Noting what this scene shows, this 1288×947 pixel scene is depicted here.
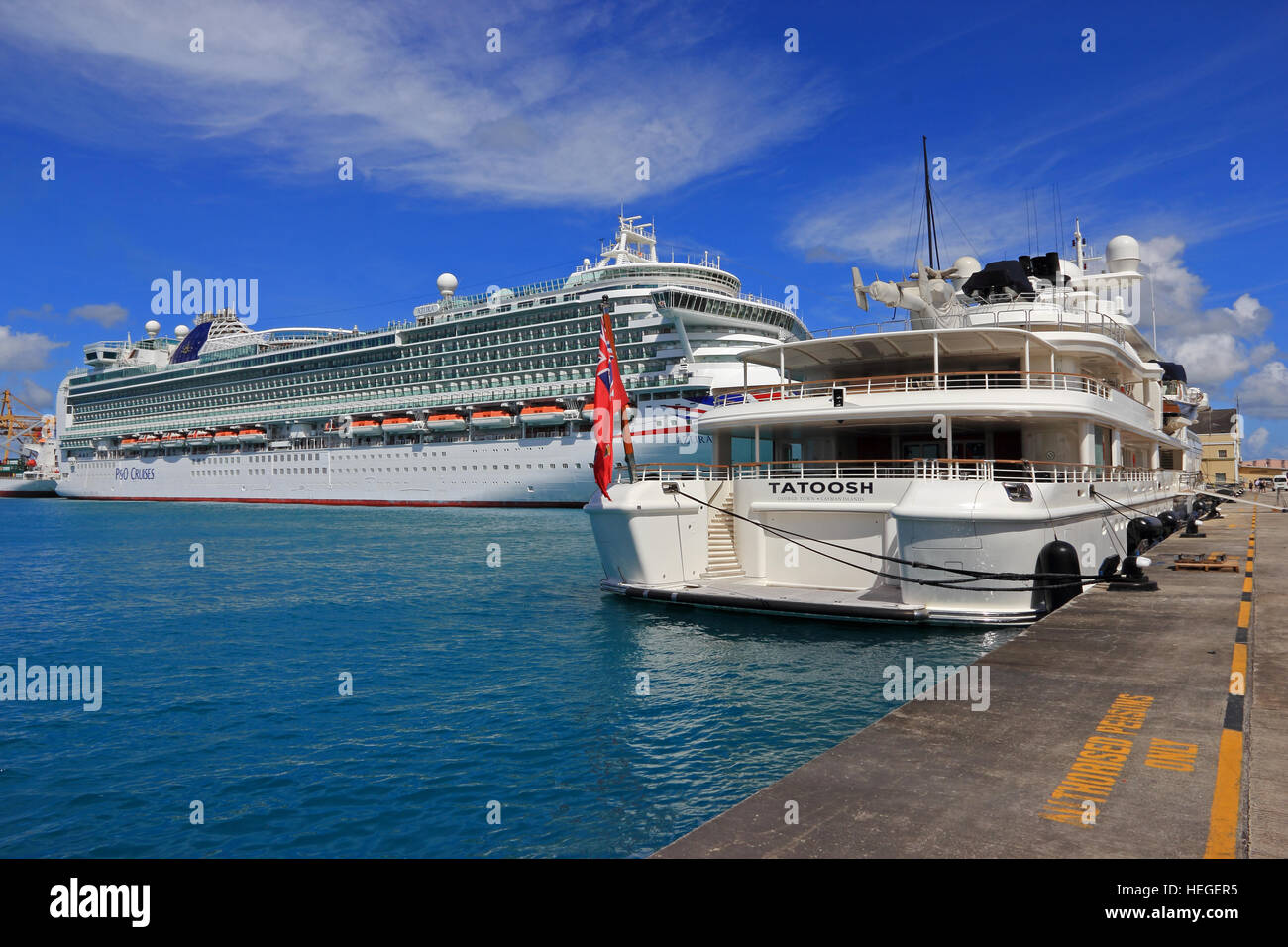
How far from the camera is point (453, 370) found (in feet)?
214

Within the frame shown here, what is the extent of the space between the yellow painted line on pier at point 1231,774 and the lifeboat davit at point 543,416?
4700 centimetres

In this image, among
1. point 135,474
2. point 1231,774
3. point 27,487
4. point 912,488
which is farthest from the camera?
point 27,487

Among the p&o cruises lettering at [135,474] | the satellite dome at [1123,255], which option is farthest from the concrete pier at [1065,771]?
the p&o cruises lettering at [135,474]

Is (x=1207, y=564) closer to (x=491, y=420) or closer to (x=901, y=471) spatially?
(x=901, y=471)

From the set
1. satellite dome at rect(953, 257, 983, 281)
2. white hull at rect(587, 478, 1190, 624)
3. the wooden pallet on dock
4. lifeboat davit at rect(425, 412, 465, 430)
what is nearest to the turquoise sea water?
white hull at rect(587, 478, 1190, 624)

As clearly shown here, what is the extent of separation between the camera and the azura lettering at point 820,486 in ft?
51.7

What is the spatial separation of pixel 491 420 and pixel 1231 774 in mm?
54196

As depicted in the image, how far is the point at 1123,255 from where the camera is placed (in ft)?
111

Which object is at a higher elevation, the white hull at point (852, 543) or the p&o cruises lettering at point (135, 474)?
the p&o cruises lettering at point (135, 474)

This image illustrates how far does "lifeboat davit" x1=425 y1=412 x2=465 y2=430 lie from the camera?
59.7 meters

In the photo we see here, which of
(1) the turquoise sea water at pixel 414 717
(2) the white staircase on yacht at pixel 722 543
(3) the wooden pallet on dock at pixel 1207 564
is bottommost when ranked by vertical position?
(1) the turquoise sea water at pixel 414 717

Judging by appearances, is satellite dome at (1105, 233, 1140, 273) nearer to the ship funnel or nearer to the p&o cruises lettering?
the ship funnel

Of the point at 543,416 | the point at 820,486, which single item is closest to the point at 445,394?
the point at 543,416

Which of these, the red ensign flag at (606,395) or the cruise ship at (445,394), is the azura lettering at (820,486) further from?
the cruise ship at (445,394)
